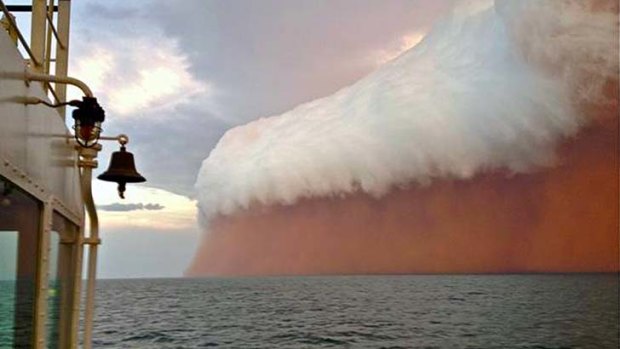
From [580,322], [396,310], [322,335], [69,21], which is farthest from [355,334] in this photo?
[69,21]

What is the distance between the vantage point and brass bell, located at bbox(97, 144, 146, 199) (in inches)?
210

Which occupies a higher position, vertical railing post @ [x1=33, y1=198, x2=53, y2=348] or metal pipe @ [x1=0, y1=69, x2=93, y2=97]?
metal pipe @ [x1=0, y1=69, x2=93, y2=97]

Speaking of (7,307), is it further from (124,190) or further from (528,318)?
(528,318)

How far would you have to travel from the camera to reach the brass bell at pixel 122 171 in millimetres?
5332

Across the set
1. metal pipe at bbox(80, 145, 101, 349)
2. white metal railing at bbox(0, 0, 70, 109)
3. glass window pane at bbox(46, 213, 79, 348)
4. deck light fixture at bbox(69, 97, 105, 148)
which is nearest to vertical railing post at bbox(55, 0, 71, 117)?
white metal railing at bbox(0, 0, 70, 109)

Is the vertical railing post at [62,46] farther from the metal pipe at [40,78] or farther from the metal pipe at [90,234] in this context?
the metal pipe at [40,78]

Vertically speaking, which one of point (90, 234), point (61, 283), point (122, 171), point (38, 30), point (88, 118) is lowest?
point (61, 283)

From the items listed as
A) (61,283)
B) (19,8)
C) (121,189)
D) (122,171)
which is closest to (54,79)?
(122,171)

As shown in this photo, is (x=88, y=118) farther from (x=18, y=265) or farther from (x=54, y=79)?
(x=18, y=265)

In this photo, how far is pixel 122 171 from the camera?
210 inches

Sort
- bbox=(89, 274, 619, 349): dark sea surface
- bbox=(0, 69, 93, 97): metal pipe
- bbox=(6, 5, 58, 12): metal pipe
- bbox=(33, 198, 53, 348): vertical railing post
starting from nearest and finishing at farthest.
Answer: bbox=(0, 69, 93, 97): metal pipe, bbox=(33, 198, 53, 348): vertical railing post, bbox=(6, 5, 58, 12): metal pipe, bbox=(89, 274, 619, 349): dark sea surface

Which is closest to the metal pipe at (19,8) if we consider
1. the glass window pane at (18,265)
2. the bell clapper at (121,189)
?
the bell clapper at (121,189)

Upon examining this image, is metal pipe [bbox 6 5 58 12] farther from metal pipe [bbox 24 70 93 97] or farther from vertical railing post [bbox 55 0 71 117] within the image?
metal pipe [bbox 24 70 93 97]

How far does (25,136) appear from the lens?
3.99 metres
